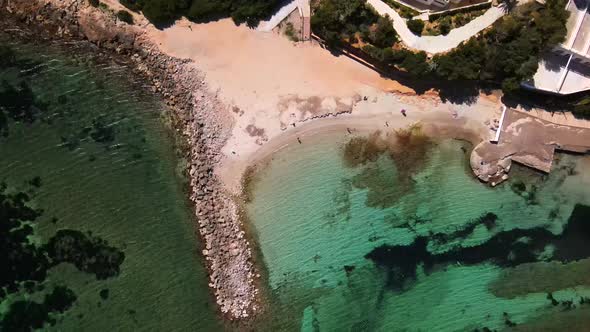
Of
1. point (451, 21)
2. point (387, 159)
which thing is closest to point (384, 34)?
point (451, 21)

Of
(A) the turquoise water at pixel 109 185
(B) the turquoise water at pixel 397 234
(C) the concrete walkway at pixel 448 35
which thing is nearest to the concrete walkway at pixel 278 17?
(C) the concrete walkway at pixel 448 35

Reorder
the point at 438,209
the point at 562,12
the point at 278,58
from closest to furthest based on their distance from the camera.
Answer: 1. the point at 562,12
2. the point at 278,58
3. the point at 438,209

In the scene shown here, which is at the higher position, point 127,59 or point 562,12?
point 562,12

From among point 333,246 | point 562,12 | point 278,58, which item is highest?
point 562,12

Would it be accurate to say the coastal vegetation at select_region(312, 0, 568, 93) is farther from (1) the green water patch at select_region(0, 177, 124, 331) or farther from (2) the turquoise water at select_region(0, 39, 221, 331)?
(1) the green water patch at select_region(0, 177, 124, 331)

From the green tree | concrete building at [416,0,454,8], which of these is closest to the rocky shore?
the green tree

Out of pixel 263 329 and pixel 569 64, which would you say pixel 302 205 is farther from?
pixel 569 64

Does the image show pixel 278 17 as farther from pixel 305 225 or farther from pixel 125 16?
pixel 305 225

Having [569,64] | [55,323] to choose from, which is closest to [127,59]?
[55,323]
